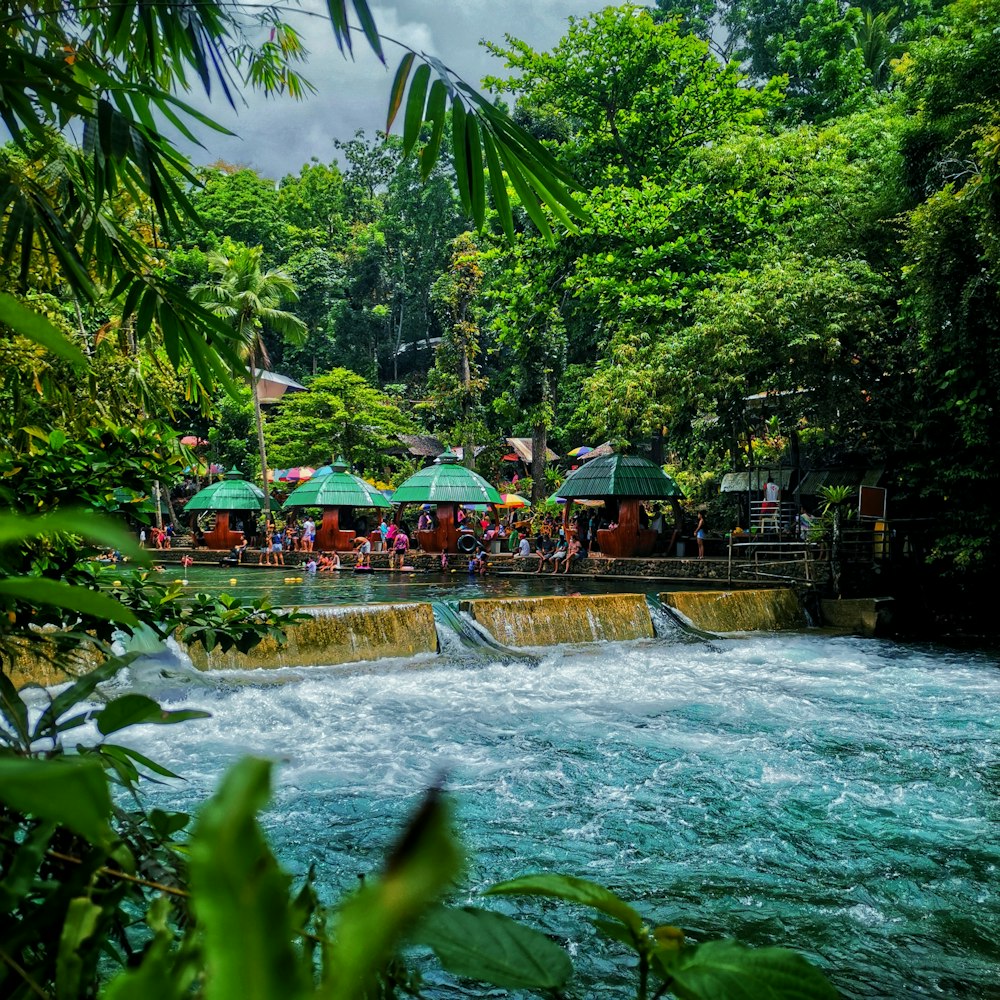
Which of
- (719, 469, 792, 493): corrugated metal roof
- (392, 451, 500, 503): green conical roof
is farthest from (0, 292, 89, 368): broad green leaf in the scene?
(719, 469, 792, 493): corrugated metal roof

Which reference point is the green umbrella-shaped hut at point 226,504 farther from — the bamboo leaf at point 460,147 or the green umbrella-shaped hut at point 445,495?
the bamboo leaf at point 460,147

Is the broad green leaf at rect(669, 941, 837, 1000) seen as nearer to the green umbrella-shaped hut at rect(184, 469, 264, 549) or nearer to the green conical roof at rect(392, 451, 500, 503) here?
the green conical roof at rect(392, 451, 500, 503)

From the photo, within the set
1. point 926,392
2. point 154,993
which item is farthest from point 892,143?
point 154,993

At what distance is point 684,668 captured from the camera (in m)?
11.0

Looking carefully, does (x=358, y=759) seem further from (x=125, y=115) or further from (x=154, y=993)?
(x=154, y=993)

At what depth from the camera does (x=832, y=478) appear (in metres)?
20.2

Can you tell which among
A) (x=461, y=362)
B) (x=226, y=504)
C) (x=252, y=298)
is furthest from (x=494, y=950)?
(x=461, y=362)

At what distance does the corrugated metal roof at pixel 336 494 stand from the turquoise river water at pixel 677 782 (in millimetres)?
10885

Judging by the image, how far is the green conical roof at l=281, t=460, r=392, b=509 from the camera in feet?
70.7

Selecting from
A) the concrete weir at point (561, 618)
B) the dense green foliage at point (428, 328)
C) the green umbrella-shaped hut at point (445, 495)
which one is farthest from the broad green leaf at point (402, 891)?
the green umbrella-shaped hut at point (445, 495)

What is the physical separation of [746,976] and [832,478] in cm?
2098

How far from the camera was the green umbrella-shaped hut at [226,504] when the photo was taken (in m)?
23.2

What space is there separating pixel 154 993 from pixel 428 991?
3.56 metres

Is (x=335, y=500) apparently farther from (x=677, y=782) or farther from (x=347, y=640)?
(x=677, y=782)
